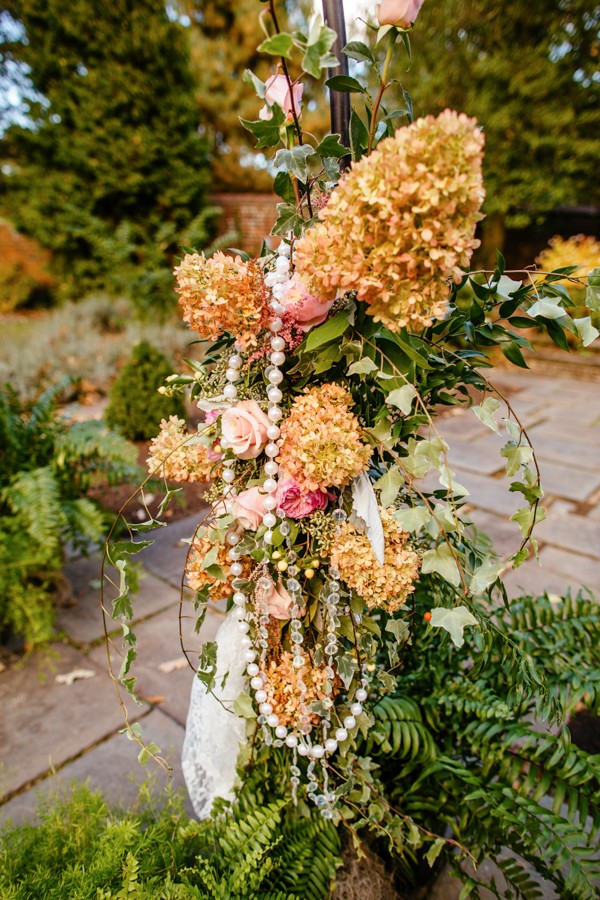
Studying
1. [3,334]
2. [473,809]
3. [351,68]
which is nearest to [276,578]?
[473,809]

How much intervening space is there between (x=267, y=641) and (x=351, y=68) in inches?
46.9

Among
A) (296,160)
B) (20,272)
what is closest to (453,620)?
(296,160)

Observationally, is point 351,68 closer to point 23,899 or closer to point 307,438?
point 307,438

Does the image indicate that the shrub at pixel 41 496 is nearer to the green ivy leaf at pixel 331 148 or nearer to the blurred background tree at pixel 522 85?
the green ivy leaf at pixel 331 148

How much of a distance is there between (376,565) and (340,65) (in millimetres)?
889

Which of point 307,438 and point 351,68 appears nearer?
point 307,438

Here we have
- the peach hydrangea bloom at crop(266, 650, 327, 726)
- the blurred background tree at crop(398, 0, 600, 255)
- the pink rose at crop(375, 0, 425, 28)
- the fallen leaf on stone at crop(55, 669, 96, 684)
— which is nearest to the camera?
the pink rose at crop(375, 0, 425, 28)

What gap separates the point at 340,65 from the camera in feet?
3.07

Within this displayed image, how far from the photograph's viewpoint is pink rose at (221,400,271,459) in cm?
92

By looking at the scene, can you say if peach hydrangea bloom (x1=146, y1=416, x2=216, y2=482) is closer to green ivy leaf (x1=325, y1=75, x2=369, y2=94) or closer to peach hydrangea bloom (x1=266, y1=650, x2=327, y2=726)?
peach hydrangea bloom (x1=266, y1=650, x2=327, y2=726)

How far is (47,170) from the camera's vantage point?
8234 millimetres

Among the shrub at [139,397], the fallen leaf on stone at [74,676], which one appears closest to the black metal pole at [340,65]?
the fallen leaf on stone at [74,676]

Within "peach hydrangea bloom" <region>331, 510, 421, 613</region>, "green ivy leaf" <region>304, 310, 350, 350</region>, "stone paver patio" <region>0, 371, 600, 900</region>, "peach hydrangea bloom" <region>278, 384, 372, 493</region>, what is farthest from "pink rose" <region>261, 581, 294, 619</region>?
"stone paver patio" <region>0, 371, 600, 900</region>

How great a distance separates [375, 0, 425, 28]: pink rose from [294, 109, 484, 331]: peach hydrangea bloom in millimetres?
200
